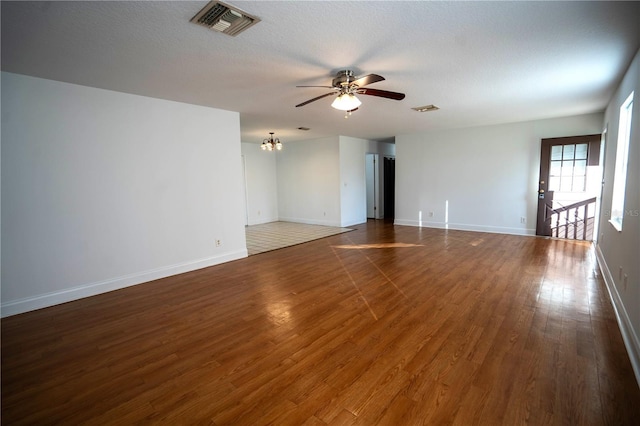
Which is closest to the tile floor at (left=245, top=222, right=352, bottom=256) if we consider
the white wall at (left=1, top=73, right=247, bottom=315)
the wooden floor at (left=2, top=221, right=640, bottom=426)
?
the white wall at (left=1, top=73, right=247, bottom=315)

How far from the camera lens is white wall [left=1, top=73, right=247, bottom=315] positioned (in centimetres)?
310

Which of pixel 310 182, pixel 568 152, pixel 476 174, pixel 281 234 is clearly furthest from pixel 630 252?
pixel 310 182

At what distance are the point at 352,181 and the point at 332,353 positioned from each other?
6.44 metres

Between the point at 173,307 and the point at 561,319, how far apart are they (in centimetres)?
384

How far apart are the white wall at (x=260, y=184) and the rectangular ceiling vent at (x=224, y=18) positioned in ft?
21.5

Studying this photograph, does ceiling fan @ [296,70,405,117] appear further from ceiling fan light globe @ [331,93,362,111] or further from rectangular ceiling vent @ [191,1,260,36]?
rectangular ceiling vent @ [191,1,260,36]

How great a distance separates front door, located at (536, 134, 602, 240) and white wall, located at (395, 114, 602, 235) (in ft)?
0.51

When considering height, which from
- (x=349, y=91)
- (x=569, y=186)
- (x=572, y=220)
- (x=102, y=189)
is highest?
(x=349, y=91)

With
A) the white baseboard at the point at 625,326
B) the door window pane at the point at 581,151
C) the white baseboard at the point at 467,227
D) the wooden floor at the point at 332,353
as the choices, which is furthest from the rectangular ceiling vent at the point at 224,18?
the white baseboard at the point at 467,227

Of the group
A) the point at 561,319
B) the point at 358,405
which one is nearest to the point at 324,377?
the point at 358,405

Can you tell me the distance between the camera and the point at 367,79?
282 cm

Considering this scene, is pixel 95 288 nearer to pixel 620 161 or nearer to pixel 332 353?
pixel 332 353

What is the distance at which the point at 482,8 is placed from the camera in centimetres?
202

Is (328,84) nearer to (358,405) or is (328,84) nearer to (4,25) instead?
(4,25)
